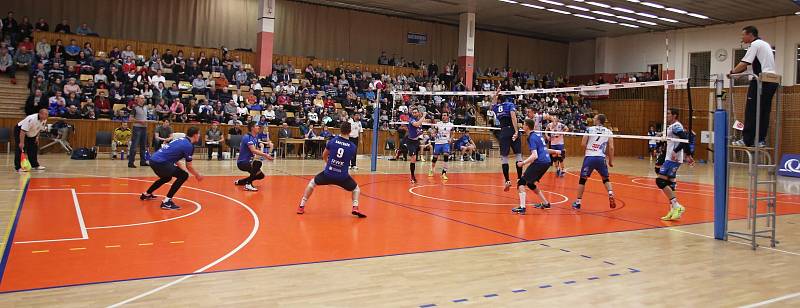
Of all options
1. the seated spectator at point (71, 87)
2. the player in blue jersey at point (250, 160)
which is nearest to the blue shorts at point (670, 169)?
the player in blue jersey at point (250, 160)

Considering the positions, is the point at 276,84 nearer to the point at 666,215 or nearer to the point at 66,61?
the point at 66,61

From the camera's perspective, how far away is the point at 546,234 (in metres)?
8.75

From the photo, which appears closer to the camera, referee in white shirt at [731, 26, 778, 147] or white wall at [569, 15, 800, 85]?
referee in white shirt at [731, 26, 778, 147]

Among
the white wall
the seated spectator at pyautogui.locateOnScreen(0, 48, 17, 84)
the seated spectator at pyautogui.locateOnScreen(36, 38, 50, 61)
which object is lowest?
the seated spectator at pyautogui.locateOnScreen(0, 48, 17, 84)

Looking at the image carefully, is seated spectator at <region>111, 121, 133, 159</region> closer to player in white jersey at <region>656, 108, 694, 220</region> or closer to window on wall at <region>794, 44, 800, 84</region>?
player in white jersey at <region>656, 108, 694, 220</region>

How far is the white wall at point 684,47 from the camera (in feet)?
110

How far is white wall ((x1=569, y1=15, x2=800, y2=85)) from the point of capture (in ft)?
110

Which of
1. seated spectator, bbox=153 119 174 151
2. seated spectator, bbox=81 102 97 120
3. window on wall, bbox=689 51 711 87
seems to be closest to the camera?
seated spectator, bbox=153 119 174 151

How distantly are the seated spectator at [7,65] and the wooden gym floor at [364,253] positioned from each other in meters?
12.4

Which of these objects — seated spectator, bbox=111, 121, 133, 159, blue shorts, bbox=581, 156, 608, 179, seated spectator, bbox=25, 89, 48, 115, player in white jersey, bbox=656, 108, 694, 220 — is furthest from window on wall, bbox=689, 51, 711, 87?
seated spectator, bbox=25, 89, 48, 115

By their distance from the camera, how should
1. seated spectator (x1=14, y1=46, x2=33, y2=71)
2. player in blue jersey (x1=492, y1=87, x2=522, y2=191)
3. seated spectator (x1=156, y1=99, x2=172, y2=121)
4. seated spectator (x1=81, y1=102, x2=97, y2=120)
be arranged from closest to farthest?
player in blue jersey (x1=492, y1=87, x2=522, y2=191) < seated spectator (x1=81, y1=102, x2=97, y2=120) < seated spectator (x1=156, y1=99, x2=172, y2=121) < seated spectator (x1=14, y1=46, x2=33, y2=71)

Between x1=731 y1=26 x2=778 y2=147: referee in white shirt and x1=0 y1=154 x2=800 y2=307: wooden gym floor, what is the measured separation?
1.67 meters

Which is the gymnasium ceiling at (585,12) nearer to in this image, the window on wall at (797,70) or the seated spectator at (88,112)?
the window on wall at (797,70)

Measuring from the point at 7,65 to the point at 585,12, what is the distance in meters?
29.2
